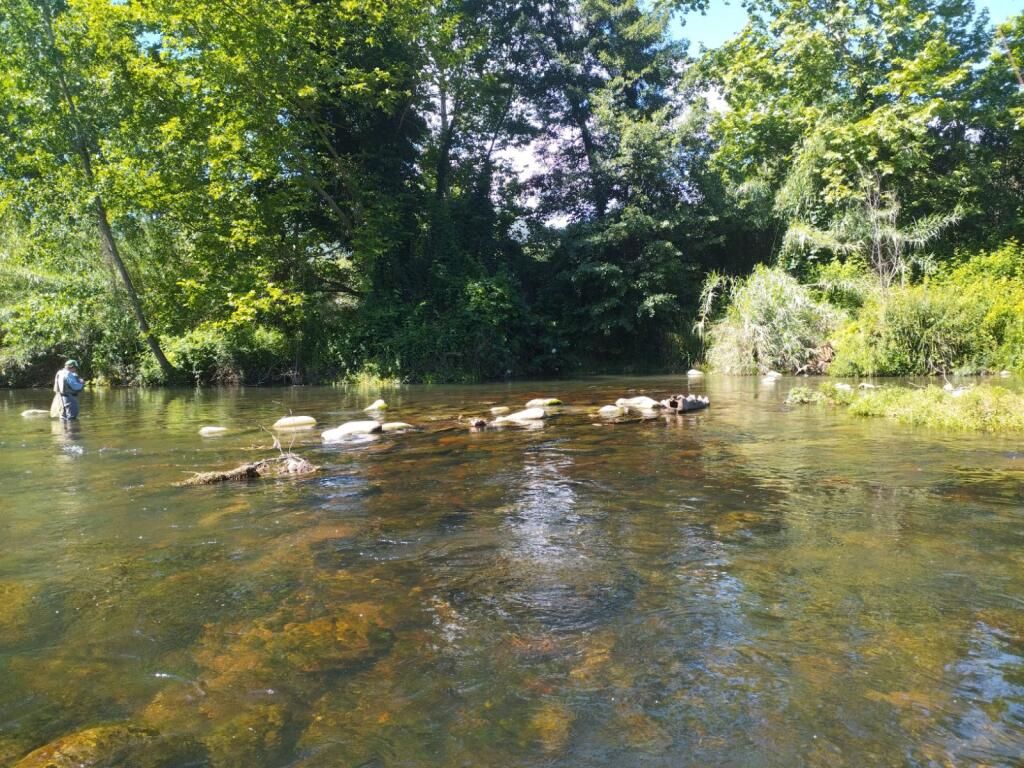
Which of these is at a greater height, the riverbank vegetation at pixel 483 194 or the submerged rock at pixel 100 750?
the riverbank vegetation at pixel 483 194

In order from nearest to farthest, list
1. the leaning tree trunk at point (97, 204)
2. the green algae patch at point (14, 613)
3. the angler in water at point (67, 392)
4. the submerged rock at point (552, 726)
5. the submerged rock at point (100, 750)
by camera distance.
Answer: the submerged rock at point (100, 750) < the submerged rock at point (552, 726) < the green algae patch at point (14, 613) < the angler in water at point (67, 392) < the leaning tree trunk at point (97, 204)

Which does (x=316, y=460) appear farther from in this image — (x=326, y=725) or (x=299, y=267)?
(x=299, y=267)

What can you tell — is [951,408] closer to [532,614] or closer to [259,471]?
[532,614]

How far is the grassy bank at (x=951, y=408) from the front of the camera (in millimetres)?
8992

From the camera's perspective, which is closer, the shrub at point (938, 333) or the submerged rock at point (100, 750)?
the submerged rock at point (100, 750)

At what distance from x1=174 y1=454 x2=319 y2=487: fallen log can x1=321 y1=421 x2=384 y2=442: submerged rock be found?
2.01 m

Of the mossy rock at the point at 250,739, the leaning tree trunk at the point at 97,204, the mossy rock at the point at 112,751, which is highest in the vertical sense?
the leaning tree trunk at the point at 97,204

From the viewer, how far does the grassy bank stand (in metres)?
8.99

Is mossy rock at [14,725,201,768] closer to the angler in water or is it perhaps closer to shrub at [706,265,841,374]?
the angler in water

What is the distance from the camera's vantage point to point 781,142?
2647 centimetres

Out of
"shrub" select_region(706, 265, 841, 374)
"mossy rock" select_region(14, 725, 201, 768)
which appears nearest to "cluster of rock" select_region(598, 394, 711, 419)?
"shrub" select_region(706, 265, 841, 374)

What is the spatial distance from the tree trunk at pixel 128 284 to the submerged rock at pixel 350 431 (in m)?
15.7

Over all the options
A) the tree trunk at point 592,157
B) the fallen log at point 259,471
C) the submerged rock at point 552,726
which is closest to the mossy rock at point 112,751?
the submerged rock at point 552,726

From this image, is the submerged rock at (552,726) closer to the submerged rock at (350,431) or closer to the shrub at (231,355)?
the submerged rock at (350,431)
